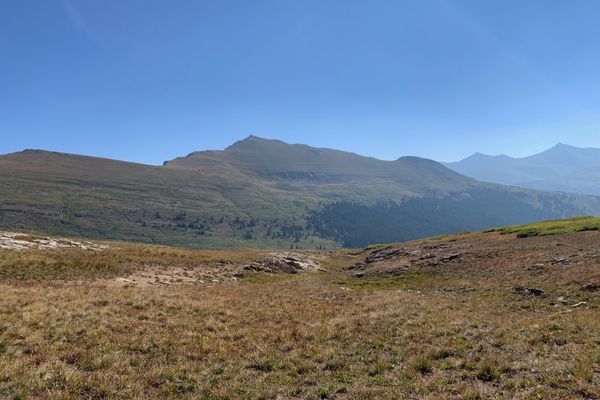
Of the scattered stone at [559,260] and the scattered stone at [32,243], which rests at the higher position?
the scattered stone at [559,260]

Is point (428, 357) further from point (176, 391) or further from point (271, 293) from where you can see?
point (271, 293)

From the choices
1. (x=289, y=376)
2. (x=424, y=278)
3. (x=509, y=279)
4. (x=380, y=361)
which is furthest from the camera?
(x=424, y=278)

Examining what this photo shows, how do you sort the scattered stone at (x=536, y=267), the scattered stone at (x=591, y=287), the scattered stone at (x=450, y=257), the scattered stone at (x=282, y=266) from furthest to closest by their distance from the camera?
the scattered stone at (x=282, y=266) < the scattered stone at (x=450, y=257) < the scattered stone at (x=536, y=267) < the scattered stone at (x=591, y=287)

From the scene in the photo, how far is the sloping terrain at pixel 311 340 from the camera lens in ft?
43.5

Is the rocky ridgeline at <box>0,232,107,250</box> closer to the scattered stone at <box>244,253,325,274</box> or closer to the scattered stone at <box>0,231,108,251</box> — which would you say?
the scattered stone at <box>0,231,108,251</box>

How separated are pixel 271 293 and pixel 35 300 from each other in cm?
1751

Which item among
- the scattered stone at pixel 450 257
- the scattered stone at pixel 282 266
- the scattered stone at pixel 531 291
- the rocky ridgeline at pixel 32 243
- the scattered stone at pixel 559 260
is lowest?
the scattered stone at pixel 282 266

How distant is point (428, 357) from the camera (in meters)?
16.2

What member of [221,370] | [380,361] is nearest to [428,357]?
[380,361]

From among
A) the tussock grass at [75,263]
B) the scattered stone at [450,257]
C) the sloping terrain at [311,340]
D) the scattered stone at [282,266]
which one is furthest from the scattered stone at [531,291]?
the tussock grass at [75,263]

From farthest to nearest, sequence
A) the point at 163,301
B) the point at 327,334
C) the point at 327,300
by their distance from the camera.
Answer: the point at 327,300 < the point at 163,301 < the point at 327,334

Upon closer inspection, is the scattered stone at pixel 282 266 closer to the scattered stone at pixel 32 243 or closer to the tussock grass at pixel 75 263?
the tussock grass at pixel 75 263

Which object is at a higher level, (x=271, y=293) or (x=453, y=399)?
(x=453, y=399)

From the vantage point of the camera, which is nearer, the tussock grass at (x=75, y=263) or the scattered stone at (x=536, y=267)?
the scattered stone at (x=536, y=267)
